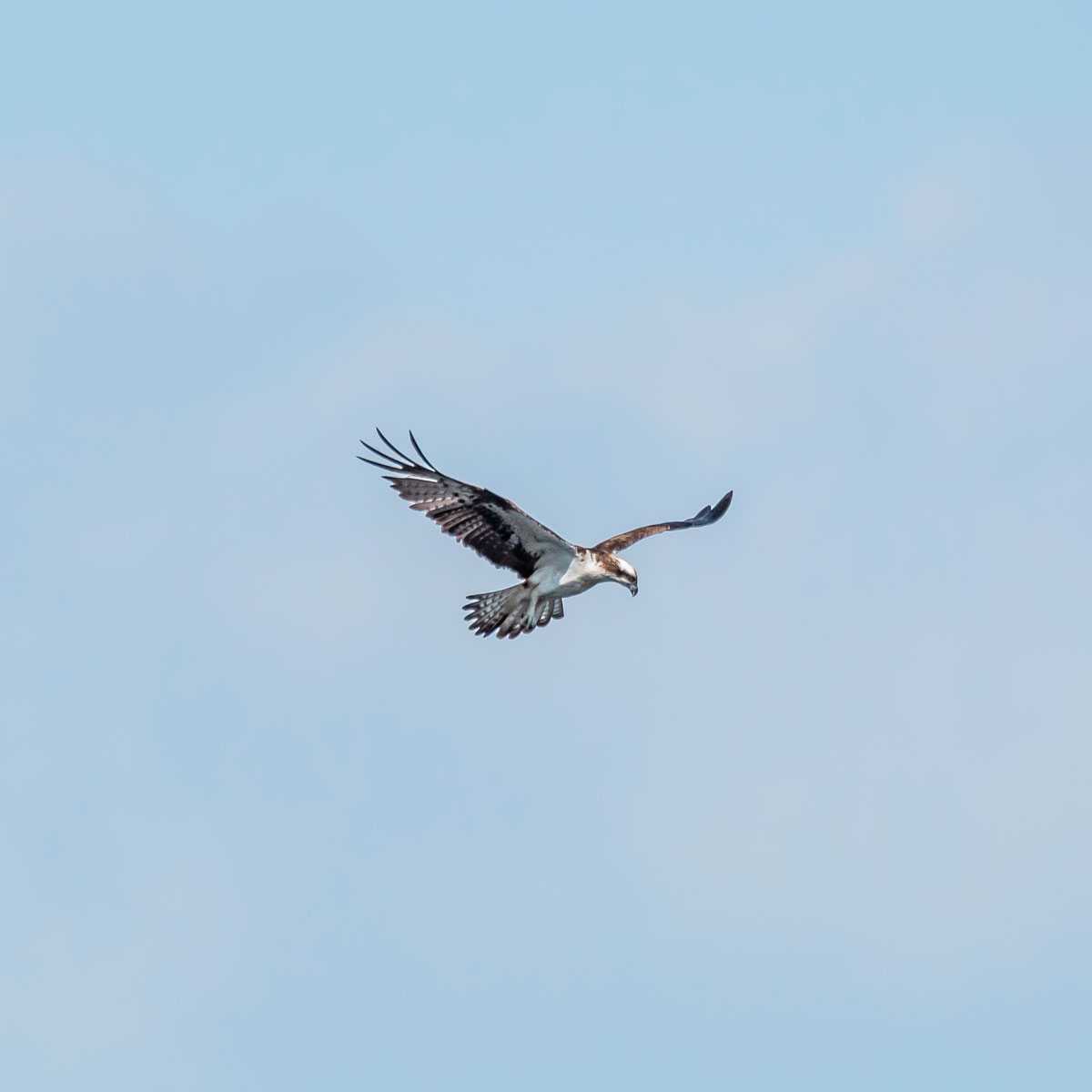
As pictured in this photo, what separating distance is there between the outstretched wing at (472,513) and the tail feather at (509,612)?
77 centimetres

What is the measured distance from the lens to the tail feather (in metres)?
20.1

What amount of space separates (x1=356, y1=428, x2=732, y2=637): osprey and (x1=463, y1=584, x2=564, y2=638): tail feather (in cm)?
1

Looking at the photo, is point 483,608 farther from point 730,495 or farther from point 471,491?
point 730,495

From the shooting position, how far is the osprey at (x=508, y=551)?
18.8m

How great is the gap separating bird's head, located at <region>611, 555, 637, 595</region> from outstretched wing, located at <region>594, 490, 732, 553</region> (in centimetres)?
37

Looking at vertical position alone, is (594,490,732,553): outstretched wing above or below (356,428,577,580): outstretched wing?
above

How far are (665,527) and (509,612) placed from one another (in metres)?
2.94

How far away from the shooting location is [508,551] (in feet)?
63.7

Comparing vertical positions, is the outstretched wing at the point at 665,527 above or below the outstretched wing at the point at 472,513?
above

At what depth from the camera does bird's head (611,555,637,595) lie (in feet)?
64.6

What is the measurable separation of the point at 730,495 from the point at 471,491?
5751 millimetres

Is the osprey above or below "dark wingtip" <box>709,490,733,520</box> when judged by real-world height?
below

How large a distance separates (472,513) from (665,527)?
3921mm

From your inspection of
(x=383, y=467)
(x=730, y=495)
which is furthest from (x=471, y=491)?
(x=730, y=495)
